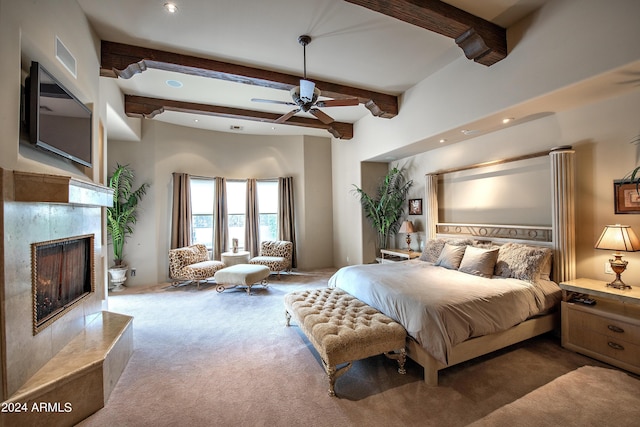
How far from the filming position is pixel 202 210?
6.28m

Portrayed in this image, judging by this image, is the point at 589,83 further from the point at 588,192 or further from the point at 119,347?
the point at 119,347

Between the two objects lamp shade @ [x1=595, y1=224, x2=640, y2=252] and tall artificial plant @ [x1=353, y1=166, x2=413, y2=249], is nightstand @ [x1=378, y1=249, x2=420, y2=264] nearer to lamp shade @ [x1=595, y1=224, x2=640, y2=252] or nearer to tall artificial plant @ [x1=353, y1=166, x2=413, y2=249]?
tall artificial plant @ [x1=353, y1=166, x2=413, y2=249]

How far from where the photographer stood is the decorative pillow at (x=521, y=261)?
2.96 m

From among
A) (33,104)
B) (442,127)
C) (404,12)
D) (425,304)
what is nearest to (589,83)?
(442,127)

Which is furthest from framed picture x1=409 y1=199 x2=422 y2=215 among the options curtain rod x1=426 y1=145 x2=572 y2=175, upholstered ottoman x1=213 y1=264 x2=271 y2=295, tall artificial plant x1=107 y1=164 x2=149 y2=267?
tall artificial plant x1=107 y1=164 x2=149 y2=267

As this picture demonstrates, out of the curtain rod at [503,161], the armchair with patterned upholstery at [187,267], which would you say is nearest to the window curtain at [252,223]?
the armchair with patterned upholstery at [187,267]

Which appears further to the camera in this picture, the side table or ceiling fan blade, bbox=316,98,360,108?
the side table

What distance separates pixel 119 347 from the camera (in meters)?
2.43

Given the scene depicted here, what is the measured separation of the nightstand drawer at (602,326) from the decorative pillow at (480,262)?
2.54ft

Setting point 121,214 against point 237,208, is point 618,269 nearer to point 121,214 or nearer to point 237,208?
point 237,208

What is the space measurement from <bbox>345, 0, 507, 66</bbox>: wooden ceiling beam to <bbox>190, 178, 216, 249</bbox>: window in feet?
16.8

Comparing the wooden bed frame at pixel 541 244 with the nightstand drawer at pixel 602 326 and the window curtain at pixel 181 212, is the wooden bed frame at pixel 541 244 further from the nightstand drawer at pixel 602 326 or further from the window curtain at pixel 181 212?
the window curtain at pixel 181 212

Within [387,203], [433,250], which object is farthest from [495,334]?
[387,203]

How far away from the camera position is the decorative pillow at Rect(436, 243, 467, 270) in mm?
3623
